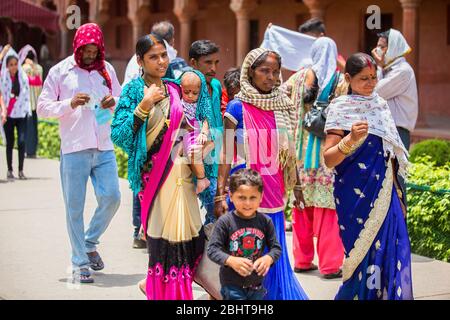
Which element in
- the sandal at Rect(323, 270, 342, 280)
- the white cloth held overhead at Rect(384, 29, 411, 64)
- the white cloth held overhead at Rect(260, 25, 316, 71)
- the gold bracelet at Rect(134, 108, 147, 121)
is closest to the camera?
the gold bracelet at Rect(134, 108, 147, 121)

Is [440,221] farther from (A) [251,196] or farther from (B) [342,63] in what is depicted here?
(A) [251,196]

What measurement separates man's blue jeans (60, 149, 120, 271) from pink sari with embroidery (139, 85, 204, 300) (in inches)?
50.6

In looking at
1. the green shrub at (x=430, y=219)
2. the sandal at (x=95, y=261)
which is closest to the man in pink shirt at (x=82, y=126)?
the sandal at (x=95, y=261)

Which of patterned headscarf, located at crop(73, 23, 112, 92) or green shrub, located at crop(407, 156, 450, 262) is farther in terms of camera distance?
green shrub, located at crop(407, 156, 450, 262)

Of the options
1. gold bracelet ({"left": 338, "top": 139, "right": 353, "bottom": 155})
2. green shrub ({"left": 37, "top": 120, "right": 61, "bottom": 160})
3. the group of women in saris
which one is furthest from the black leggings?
gold bracelet ({"left": 338, "top": 139, "right": 353, "bottom": 155})

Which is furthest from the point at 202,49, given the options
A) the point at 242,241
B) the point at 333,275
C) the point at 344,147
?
the point at 242,241

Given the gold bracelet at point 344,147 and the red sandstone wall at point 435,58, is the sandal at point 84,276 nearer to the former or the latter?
the gold bracelet at point 344,147

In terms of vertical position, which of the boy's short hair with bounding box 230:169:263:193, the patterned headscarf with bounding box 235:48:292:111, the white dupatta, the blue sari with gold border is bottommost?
the blue sari with gold border

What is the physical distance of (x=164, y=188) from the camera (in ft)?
17.2

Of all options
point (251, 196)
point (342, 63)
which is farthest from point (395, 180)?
point (342, 63)

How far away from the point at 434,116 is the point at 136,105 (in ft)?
45.7

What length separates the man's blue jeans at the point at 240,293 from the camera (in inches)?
184

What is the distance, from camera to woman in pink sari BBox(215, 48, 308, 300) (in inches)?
210

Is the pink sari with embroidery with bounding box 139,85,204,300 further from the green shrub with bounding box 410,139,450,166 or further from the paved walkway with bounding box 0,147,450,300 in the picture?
the green shrub with bounding box 410,139,450,166
